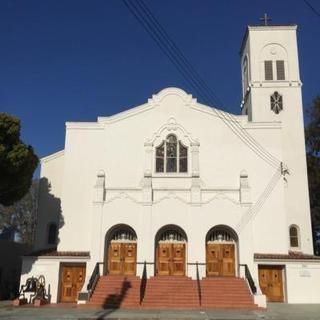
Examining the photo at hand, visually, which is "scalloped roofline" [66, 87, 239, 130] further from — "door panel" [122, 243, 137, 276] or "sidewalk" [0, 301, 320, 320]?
"sidewalk" [0, 301, 320, 320]

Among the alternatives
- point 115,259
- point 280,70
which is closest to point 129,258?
point 115,259

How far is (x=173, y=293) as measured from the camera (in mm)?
23156

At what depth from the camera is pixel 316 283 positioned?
82.3 feet

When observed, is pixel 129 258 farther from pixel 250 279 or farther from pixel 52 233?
pixel 250 279

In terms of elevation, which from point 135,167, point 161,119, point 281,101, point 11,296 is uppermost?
point 281,101

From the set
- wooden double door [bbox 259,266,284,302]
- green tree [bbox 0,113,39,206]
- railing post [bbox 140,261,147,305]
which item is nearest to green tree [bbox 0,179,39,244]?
green tree [bbox 0,113,39,206]

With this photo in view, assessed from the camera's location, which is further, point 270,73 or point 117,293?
point 270,73

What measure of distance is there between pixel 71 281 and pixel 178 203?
7.52 m

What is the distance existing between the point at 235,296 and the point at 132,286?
207 inches

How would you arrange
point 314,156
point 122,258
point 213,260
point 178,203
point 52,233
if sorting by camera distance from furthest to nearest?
point 314,156, point 52,233, point 122,258, point 178,203, point 213,260

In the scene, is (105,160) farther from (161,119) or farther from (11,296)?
(11,296)

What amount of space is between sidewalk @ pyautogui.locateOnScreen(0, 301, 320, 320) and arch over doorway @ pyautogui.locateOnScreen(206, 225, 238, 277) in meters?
4.13

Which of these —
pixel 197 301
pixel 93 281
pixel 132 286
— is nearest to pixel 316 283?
pixel 197 301

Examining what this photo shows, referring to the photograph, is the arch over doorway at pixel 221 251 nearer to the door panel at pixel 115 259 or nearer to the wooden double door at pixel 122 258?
the wooden double door at pixel 122 258
